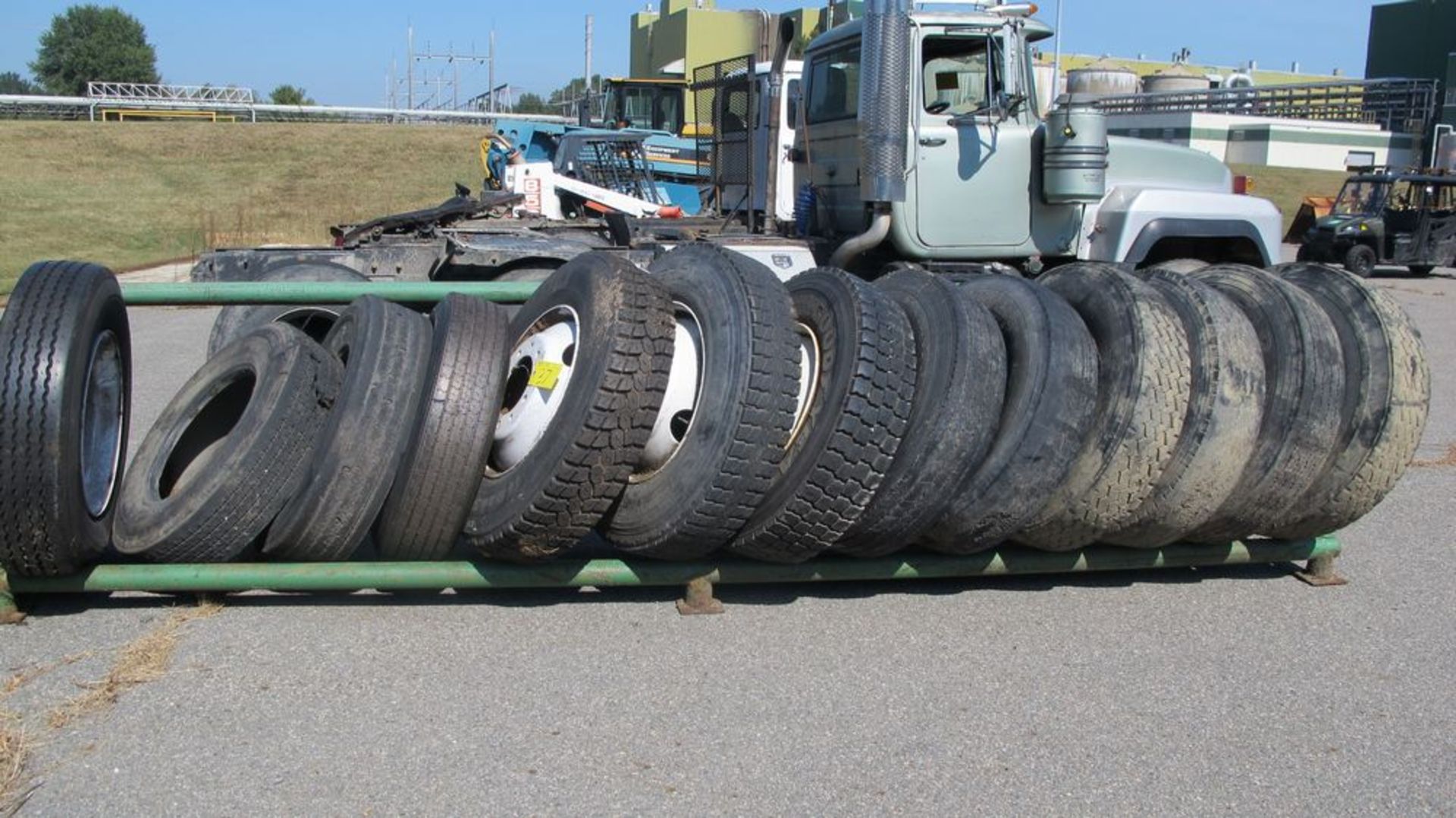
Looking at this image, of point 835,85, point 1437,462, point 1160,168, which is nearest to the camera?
point 1437,462

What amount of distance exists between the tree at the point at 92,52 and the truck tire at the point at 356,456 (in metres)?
97.8

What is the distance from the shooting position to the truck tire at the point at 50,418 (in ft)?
13.7

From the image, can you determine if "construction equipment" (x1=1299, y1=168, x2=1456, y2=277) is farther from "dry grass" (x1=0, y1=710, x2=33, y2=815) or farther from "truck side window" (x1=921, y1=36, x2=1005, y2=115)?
"dry grass" (x1=0, y1=710, x2=33, y2=815)

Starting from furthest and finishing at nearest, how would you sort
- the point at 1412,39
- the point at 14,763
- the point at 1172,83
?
the point at 1172,83, the point at 1412,39, the point at 14,763

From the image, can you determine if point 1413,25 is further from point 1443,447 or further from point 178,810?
point 178,810

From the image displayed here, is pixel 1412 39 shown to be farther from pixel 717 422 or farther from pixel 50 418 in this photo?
pixel 50 418

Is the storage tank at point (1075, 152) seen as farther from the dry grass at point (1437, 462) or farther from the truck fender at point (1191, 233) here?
the dry grass at point (1437, 462)

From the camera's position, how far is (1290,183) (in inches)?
1522

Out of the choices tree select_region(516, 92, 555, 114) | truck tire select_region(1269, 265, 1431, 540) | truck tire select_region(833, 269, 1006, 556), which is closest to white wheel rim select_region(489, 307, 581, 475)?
truck tire select_region(833, 269, 1006, 556)

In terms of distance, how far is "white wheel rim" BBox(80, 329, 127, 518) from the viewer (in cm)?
469

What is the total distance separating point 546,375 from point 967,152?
536 centimetres

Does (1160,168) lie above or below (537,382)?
above

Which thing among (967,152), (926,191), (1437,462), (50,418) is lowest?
(1437,462)

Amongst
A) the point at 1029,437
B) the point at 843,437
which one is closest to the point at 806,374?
the point at 843,437
